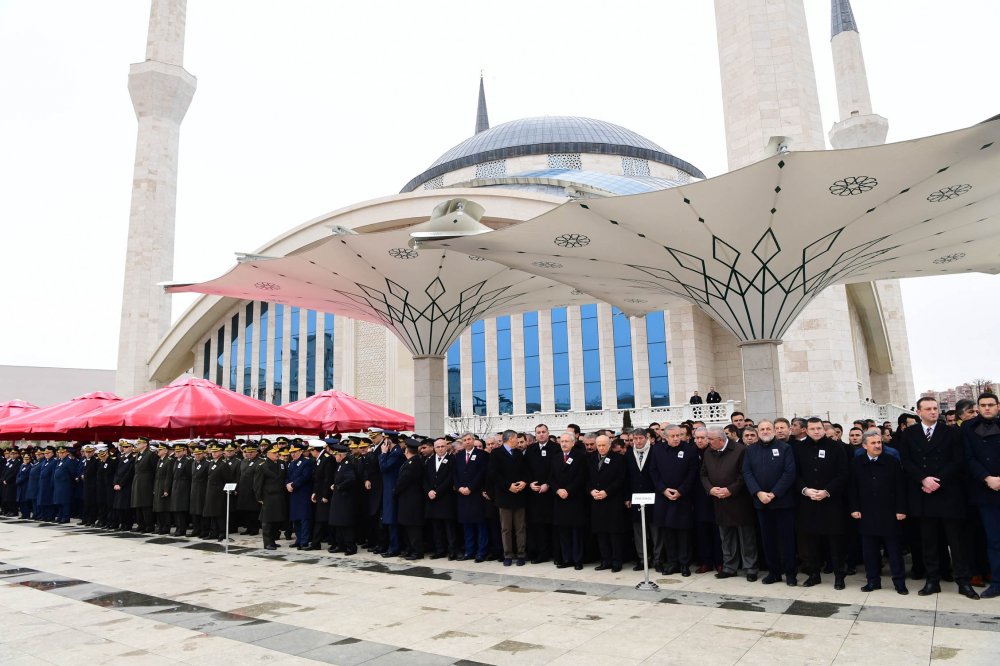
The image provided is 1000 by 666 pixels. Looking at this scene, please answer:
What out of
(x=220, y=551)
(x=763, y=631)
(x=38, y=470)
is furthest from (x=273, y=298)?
(x=763, y=631)

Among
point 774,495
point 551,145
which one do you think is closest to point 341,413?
point 774,495

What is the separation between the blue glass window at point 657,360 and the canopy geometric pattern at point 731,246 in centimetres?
1167

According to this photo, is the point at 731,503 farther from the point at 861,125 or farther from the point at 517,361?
the point at 861,125

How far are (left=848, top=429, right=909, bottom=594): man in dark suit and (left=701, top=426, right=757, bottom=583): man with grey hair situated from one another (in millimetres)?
1085

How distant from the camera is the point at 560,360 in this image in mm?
28891

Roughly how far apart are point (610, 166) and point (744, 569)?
36347 mm

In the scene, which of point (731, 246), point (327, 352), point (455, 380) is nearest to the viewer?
point (731, 246)

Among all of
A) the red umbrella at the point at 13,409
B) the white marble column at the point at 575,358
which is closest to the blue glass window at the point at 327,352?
the white marble column at the point at 575,358

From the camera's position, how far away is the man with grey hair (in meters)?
7.43

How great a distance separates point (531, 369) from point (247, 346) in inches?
693

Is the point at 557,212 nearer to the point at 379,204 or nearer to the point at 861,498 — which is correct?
the point at 861,498

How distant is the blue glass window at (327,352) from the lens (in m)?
33.9

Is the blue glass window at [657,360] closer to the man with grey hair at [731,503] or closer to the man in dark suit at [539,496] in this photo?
the man in dark suit at [539,496]

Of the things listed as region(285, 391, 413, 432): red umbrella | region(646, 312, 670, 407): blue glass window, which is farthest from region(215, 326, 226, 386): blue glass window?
region(646, 312, 670, 407): blue glass window
